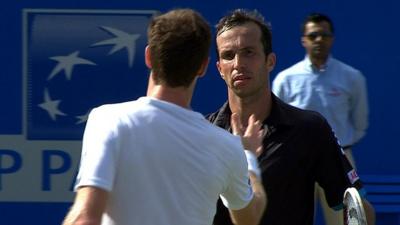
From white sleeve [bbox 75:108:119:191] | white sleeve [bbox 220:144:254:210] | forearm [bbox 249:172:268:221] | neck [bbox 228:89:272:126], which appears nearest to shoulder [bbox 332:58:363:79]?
neck [bbox 228:89:272:126]

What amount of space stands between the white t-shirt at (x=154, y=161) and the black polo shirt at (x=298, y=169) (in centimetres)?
88

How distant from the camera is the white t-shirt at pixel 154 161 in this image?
2824mm

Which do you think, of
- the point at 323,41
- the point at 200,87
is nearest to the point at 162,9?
the point at 200,87

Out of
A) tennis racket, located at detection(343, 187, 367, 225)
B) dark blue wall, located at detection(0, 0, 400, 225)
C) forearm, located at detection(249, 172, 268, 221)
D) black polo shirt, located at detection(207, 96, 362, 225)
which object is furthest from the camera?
dark blue wall, located at detection(0, 0, 400, 225)

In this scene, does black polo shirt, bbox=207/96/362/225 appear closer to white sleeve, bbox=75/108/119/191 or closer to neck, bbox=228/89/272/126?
neck, bbox=228/89/272/126

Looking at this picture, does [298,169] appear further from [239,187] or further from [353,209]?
[239,187]

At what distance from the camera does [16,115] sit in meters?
7.61

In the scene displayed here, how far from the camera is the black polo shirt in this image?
3863mm

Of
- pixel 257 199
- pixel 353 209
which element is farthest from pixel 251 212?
pixel 353 209

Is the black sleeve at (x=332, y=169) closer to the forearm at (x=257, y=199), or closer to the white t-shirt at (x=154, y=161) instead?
the forearm at (x=257, y=199)

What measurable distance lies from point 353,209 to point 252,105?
0.70 meters

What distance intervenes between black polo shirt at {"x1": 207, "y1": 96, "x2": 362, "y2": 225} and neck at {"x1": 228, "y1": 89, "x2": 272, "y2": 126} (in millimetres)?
68

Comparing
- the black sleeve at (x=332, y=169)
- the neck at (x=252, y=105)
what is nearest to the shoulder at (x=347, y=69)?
the neck at (x=252, y=105)

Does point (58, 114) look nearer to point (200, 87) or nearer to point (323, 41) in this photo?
point (200, 87)
